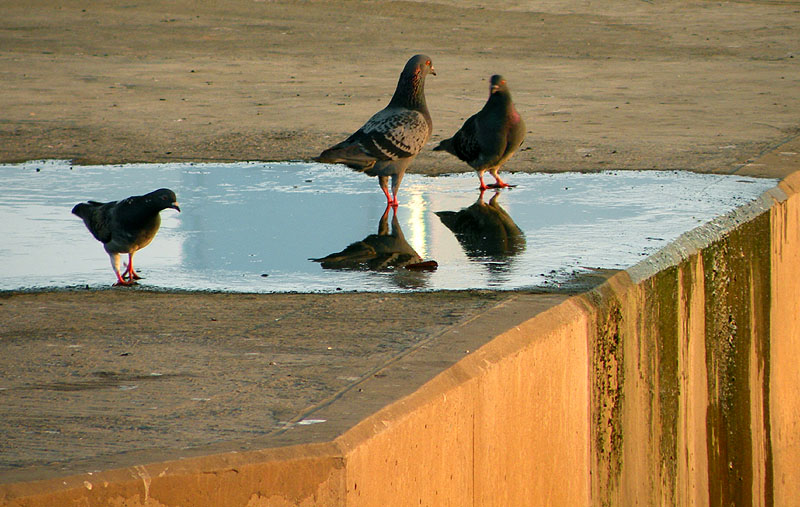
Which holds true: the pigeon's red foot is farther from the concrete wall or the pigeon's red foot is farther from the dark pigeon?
the concrete wall

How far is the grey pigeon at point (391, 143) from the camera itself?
8555 millimetres

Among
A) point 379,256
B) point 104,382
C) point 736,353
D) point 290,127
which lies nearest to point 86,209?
point 379,256

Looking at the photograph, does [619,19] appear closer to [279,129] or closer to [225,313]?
[279,129]

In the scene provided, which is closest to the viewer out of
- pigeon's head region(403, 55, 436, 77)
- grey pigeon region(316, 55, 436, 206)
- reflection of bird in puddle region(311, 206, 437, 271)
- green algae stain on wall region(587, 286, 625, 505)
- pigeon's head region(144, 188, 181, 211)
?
green algae stain on wall region(587, 286, 625, 505)

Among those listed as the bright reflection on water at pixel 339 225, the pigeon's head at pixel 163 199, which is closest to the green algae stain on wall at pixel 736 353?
the bright reflection on water at pixel 339 225

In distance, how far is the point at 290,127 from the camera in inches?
471

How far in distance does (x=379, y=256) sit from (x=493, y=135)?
2076 millimetres

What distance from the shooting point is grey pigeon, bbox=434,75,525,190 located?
900 cm

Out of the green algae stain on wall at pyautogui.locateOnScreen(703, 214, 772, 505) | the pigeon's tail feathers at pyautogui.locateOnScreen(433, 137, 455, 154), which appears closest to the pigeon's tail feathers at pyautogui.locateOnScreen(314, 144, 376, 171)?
the pigeon's tail feathers at pyautogui.locateOnScreen(433, 137, 455, 154)

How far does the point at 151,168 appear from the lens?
10086 mm

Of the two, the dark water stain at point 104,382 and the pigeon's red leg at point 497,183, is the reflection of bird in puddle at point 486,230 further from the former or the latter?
the dark water stain at point 104,382

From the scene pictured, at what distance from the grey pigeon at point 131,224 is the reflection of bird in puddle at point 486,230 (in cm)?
175

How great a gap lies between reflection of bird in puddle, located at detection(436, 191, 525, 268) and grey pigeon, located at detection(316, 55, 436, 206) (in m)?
0.47

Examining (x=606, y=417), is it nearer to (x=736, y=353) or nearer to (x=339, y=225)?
(x=339, y=225)
